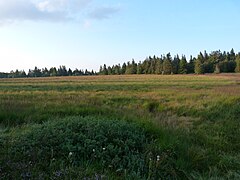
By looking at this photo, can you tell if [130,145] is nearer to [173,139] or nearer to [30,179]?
[173,139]

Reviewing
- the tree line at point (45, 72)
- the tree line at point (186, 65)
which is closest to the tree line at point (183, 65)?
the tree line at point (186, 65)

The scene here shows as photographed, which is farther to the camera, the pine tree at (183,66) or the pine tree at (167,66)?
the pine tree at (183,66)

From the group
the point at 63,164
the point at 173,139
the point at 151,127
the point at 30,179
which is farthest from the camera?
the point at 151,127

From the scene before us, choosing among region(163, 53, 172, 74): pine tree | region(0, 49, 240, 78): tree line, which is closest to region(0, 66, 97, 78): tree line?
region(0, 49, 240, 78): tree line

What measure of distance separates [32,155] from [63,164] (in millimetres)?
661

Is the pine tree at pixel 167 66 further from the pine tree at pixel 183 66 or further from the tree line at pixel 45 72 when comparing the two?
the tree line at pixel 45 72

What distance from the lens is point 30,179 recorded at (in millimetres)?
4160

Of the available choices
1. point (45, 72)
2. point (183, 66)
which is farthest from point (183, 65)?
point (45, 72)

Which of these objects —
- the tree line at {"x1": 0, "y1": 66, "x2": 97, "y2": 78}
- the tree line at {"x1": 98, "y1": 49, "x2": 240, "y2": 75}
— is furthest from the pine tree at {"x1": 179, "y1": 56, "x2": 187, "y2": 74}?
the tree line at {"x1": 0, "y1": 66, "x2": 97, "y2": 78}

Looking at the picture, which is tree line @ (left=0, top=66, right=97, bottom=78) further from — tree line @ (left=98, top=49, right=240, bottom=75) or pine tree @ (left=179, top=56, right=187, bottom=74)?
pine tree @ (left=179, top=56, right=187, bottom=74)

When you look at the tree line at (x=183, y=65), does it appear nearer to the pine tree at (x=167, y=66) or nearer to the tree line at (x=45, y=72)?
the pine tree at (x=167, y=66)

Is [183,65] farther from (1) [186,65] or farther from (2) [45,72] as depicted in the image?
(2) [45,72]

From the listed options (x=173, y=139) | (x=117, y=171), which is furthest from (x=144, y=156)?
(x=173, y=139)

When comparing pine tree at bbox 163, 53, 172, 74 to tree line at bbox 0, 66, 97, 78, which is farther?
tree line at bbox 0, 66, 97, 78
